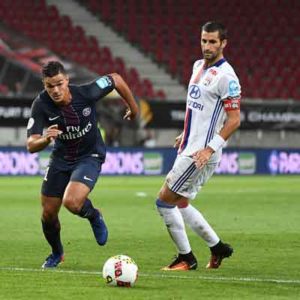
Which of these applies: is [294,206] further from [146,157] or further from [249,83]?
[249,83]

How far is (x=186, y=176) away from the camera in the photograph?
867 cm

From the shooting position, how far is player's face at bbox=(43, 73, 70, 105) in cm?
855

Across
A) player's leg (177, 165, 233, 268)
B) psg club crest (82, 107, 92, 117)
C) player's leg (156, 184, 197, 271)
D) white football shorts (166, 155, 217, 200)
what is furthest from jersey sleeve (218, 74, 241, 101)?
psg club crest (82, 107, 92, 117)

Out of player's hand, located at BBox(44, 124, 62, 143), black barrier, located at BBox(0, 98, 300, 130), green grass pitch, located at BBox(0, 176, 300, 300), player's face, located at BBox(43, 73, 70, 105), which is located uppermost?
player's face, located at BBox(43, 73, 70, 105)

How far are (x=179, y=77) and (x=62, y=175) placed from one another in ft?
81.1

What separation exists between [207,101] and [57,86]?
1.34 meters

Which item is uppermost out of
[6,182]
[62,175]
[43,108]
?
[43,108]

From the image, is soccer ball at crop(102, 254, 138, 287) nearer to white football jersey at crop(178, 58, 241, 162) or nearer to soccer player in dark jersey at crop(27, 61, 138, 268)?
soccer player in dark jersey at crop(27, 61, 138, 268)

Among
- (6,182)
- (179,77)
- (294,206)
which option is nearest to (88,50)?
(179,77)

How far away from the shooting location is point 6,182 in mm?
24641

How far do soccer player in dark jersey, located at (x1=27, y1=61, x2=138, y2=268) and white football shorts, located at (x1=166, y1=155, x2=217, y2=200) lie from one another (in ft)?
2.59

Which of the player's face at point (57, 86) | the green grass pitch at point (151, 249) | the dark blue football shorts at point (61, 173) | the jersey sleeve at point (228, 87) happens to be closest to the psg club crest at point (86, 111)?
the player's face at point (57, 86)

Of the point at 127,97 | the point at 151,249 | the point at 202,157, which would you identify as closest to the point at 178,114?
the point at 151,249

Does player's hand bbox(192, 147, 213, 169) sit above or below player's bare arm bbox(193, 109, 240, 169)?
below
